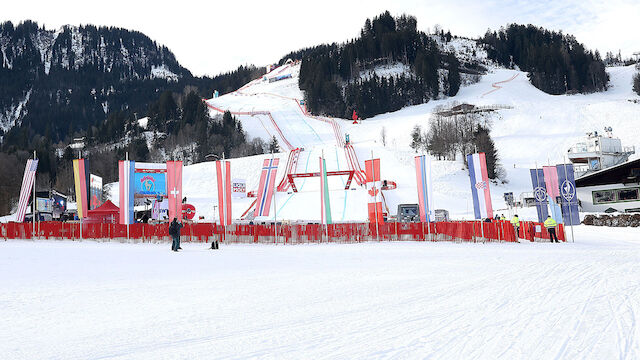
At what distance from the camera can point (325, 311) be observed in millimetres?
5520

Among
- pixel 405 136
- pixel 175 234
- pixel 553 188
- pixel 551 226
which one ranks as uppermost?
pixel 405 136

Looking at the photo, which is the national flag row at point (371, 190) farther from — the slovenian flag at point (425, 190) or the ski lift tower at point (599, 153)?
the ski lift tower at point (599, 153)

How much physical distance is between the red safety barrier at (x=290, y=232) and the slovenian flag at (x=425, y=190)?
40cm

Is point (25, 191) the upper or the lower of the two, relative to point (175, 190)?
upper

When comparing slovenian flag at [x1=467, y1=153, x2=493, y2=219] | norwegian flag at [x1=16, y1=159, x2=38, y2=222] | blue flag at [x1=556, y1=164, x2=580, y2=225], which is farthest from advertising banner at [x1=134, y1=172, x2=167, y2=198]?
blue flag at [x1=556, y1=164, x2=580, y2=225]

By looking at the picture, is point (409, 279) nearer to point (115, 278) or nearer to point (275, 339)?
point (275, 339)

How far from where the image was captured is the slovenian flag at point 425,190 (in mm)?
18219

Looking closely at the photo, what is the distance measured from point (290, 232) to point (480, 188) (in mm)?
7508

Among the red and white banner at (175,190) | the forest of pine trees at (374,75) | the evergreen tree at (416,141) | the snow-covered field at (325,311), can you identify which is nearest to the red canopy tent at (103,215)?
the red and white banner at (175,190)

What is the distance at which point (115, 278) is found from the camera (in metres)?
8.50

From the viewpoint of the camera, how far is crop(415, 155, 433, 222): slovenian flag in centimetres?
1822

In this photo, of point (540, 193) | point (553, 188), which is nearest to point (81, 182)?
point (540, 193)

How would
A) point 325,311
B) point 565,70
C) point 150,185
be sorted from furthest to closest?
1. point 565,70
2. point 150,185
3. point 325,311

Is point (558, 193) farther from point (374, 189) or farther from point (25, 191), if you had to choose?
point (25, 191)
